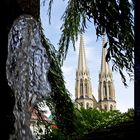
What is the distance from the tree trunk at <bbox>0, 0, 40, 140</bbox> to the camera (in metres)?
3.04

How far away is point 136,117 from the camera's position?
196 cm

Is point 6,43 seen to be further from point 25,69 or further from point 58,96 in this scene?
point 58,96

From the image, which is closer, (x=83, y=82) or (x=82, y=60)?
(x=82, y=60)

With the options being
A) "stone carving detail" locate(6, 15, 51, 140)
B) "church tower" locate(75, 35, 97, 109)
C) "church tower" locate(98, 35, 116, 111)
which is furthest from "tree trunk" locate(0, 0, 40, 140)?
"church tower" locate(98, 35, 116, 111)

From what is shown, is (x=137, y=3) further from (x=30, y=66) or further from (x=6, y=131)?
(x=30, y=66)

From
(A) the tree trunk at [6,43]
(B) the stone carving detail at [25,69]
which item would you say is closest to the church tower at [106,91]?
(B) the stone carving detail at [25,69]

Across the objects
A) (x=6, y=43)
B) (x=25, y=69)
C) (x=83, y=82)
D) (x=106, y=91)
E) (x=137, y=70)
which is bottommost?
(x=137, y=70)

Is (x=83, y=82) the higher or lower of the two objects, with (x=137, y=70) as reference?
higher

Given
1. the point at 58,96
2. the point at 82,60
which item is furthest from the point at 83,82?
the point at 58,96

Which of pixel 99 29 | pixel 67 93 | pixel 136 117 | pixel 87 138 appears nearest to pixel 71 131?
pixel 67 93

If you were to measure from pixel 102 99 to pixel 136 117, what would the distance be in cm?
8957

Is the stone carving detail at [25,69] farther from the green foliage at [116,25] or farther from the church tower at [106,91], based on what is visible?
the church tower at [106,91]

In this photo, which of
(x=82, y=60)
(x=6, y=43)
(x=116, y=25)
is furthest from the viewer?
(x=82, y=60)

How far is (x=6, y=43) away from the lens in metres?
3.24
